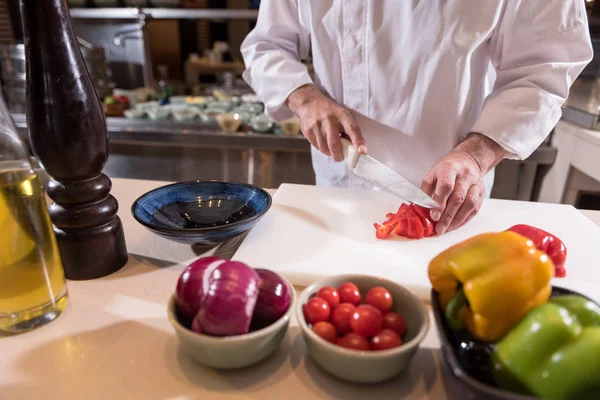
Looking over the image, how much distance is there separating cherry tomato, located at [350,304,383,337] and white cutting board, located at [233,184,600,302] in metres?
0.20

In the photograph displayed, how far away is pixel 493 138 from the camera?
0.84 meters

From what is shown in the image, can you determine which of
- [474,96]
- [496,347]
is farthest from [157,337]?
[474,96]

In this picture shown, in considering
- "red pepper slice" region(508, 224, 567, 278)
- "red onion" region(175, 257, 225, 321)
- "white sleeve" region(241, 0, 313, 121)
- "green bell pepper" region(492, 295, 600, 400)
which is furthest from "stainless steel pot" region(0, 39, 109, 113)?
"green bell pepper" region(492, 295, 600, 400)

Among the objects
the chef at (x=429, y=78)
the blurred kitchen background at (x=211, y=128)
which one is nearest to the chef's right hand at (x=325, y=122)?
the chef at (x=429, y=78)

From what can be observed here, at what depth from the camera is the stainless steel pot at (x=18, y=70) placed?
2.04 metres

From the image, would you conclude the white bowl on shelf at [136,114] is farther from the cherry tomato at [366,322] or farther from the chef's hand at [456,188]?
the cherry tomato at [366,322]

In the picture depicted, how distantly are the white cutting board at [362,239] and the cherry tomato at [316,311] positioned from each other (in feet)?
0.61

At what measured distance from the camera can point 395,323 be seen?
441 mm

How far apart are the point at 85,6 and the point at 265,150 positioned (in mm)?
1290

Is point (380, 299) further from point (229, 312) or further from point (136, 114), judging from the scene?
point (136, 114)

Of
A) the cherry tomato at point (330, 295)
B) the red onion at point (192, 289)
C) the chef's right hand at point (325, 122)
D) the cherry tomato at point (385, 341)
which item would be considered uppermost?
the chef's right hand at point (325, 122)

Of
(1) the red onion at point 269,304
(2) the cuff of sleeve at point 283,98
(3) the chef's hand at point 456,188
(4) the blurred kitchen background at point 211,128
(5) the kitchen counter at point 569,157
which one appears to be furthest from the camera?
(4) the blurred kitchen background at point 211,128

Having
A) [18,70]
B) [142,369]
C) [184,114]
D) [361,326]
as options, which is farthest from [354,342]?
[18,70]

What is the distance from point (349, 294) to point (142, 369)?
239 millimetres
